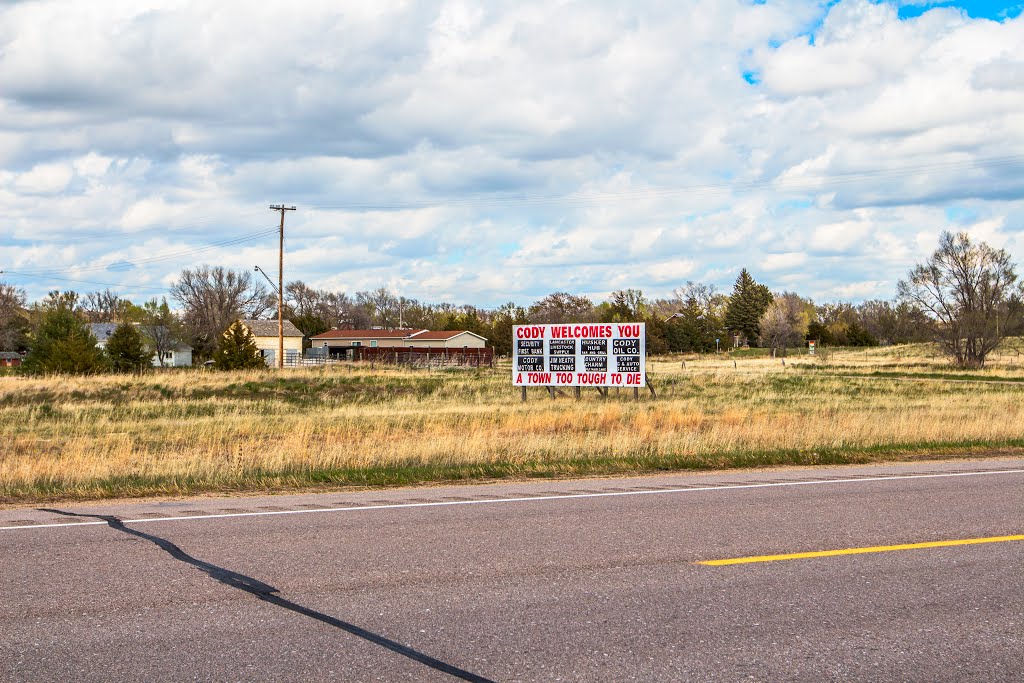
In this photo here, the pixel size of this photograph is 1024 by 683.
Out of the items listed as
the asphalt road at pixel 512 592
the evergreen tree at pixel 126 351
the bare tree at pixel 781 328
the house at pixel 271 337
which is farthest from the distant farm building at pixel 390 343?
the asphalt road at pixel 512 592

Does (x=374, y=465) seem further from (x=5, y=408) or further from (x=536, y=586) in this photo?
(x=5, y=408)

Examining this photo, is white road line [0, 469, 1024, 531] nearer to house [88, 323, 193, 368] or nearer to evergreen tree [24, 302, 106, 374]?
evergreen tree [24, 302, 106, 374]

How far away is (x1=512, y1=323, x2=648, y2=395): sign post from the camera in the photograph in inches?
1310

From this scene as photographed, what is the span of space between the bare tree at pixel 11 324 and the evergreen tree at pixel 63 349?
134 feet

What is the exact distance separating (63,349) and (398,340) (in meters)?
54.1

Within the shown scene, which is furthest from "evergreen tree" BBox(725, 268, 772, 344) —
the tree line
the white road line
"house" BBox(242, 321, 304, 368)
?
the white road line

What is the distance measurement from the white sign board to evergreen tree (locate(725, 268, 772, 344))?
108188 mm

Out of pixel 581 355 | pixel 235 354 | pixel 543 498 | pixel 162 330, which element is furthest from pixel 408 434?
pixel 162 330

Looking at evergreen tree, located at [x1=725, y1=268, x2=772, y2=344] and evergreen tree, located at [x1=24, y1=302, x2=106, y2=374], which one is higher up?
evergreen tree, located at [x1=725, y1=268, x2=772, y2=344]

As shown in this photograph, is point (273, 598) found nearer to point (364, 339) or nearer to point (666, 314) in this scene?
point (364, 339)

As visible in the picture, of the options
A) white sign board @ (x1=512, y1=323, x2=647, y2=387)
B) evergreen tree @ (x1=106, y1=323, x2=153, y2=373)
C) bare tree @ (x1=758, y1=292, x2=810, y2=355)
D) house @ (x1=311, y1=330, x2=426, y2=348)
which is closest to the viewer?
white sign board @ (x1=512, y1=323, x2=647, y2=387)

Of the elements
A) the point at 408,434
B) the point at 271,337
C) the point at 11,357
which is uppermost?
the point at 271,337

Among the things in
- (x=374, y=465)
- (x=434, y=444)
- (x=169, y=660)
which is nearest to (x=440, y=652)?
(x=169, y=660)

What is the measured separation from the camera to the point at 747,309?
138500 millimetres
